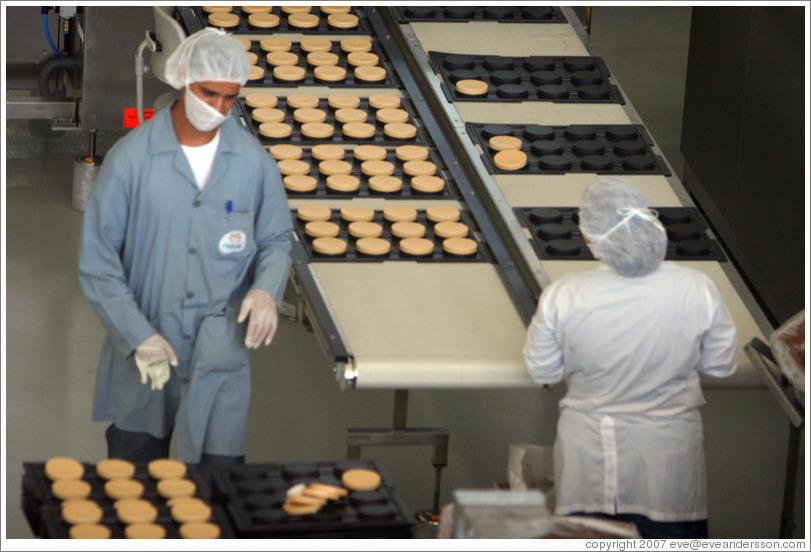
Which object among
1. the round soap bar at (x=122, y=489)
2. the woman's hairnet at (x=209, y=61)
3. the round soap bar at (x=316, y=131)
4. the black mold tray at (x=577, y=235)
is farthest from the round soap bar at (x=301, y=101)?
the round soap bar at (x=122, y=489)

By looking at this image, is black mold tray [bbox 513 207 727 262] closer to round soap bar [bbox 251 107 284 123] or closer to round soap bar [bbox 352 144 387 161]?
round soap bar [bbox 352 144 387 161]

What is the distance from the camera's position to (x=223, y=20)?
5320mm

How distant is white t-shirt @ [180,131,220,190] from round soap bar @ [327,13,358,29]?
2010 millimetres

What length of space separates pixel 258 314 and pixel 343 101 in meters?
1.64

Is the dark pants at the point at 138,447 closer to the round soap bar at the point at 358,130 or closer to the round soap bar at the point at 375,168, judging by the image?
the round soap bar at the point at 375,168

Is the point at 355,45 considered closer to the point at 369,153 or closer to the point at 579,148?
the point at 369,153

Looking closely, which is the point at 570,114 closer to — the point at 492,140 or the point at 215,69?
the point at 492,140

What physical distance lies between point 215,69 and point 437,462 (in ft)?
5.03

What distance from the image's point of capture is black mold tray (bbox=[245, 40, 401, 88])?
507 centimetres

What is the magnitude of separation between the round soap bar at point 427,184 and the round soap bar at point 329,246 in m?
0.47

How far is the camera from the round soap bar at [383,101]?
4.99 metres

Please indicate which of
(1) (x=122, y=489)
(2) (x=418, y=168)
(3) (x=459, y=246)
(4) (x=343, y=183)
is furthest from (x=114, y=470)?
(2) (x=418, y=168)

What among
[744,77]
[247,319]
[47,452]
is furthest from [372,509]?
[744,77]

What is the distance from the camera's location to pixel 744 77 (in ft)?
20.3
